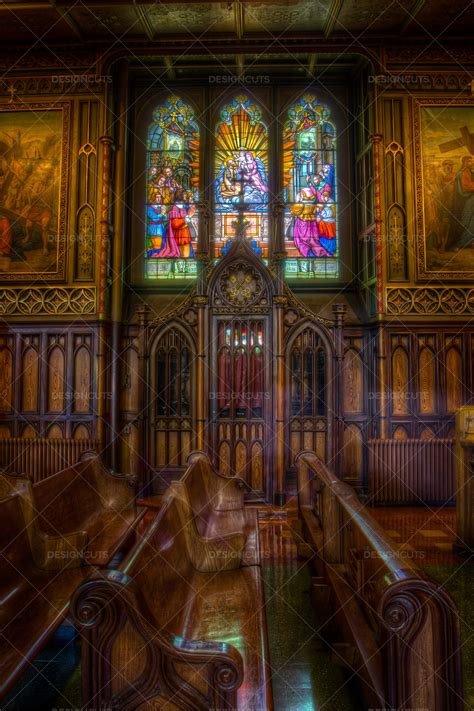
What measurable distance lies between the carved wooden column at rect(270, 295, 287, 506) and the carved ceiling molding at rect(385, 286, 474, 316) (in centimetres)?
179

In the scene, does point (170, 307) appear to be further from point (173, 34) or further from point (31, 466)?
point (173, 34)

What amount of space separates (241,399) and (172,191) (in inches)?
174

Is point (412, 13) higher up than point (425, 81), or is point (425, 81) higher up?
point (412, 13)

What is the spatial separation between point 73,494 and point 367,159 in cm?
716

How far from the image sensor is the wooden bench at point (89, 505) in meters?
3.61

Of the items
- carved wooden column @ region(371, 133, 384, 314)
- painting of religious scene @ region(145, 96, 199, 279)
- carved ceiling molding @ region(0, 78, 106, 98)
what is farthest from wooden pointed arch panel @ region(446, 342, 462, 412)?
carved ceiling molding @ region(0, 78, 106, 98)

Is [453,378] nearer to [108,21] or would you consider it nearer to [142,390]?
[142,390]

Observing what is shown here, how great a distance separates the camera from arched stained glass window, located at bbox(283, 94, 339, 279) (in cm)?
903

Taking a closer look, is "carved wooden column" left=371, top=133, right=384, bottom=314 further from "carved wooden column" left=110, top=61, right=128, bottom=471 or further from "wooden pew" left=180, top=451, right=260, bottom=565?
"carved wooden column" left=110, top=61, right=128, bottom=471

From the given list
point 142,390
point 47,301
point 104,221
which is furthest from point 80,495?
point 104,221

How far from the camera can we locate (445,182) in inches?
→ 319

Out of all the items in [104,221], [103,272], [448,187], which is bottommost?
[103,272]

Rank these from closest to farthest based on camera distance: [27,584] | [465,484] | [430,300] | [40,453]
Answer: [27,584]
[465,484]
[40,453]
[430,300]

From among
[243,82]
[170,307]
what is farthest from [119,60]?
[170,307]
